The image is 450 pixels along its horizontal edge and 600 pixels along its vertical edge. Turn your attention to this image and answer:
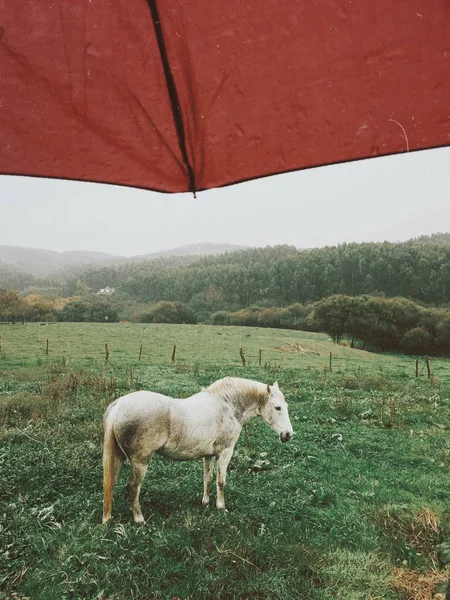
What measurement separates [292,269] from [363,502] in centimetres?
8183

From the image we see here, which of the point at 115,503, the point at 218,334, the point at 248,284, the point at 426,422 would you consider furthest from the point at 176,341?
the point at 248,284

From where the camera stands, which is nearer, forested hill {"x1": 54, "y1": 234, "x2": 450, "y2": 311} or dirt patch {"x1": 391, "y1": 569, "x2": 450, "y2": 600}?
dirt patch {"x1": 391, "y1": 569, "x2": 450, "y2": 600}

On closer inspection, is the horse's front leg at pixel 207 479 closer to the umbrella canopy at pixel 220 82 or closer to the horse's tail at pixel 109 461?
the horse's tail at pixel 109 461

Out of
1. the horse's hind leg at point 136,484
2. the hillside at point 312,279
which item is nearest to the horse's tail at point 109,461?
the horse's hind leg at point 136,484

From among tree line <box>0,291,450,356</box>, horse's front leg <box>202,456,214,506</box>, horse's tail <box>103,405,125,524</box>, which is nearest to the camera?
horse's tail <box>103,405,125,524</box>

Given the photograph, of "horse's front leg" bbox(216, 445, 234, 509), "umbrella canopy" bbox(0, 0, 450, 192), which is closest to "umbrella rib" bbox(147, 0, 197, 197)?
"umbrella canopy" bbox(0, 0, 450, 192)

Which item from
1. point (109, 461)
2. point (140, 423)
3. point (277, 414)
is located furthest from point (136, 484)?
point (277, 414)

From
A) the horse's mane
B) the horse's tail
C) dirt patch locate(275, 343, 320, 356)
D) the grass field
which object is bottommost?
dirt patch locate(275, 343, 320, 356)

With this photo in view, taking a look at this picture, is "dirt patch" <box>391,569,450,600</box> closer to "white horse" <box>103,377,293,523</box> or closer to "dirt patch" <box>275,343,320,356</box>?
"white horse" <box>103,377,293,523</box>

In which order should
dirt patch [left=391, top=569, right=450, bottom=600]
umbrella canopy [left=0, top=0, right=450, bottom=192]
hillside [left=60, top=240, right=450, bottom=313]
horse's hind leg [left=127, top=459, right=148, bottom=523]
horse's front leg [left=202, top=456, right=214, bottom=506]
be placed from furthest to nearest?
hillside [left=60, top=240, right=450, bottom=313], horse's front leg [left=202, top=456, right=214, bottom=506], horse's hind leg [left=127, top=459, right=148, bottom=523], dirt patch [left=391, top=569, right=450, bottom=600], umbrella canopy [left=0, top=0, right=450, bottom=192]

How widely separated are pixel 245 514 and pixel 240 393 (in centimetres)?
143

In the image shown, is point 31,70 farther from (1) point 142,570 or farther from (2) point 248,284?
(2) point 248,284

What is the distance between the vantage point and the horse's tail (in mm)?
3945

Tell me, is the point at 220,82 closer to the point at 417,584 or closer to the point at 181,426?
the point at 181,426
